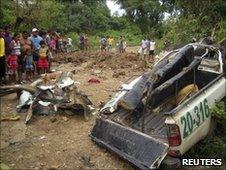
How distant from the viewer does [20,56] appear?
1177 centimetres

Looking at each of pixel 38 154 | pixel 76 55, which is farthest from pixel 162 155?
pixel 76 55

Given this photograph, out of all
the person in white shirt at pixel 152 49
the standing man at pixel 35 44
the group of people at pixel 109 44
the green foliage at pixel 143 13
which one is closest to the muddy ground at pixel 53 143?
the standing man at pixel 35 44

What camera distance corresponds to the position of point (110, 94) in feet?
36.5

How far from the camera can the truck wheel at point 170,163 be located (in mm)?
5784

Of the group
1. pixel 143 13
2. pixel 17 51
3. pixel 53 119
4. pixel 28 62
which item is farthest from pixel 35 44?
pixel 143 13

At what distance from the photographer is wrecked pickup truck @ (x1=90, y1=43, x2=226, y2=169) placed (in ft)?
19.4

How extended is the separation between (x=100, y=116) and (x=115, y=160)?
915 mm

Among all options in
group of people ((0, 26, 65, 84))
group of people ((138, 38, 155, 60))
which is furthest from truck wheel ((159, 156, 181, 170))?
group of people ((138, 38, 155, 60))

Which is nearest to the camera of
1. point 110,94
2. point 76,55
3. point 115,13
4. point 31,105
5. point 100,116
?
point 100,116

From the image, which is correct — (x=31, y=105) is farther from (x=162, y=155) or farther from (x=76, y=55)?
(x=76, y=55)

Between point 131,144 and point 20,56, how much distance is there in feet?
21.3

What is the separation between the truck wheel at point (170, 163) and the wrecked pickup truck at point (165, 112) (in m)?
0.06

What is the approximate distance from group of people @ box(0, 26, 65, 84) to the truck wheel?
6398 mm

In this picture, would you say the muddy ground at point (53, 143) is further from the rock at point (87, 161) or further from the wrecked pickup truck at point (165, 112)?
the wrecked pickup truck at point (165, 112)
